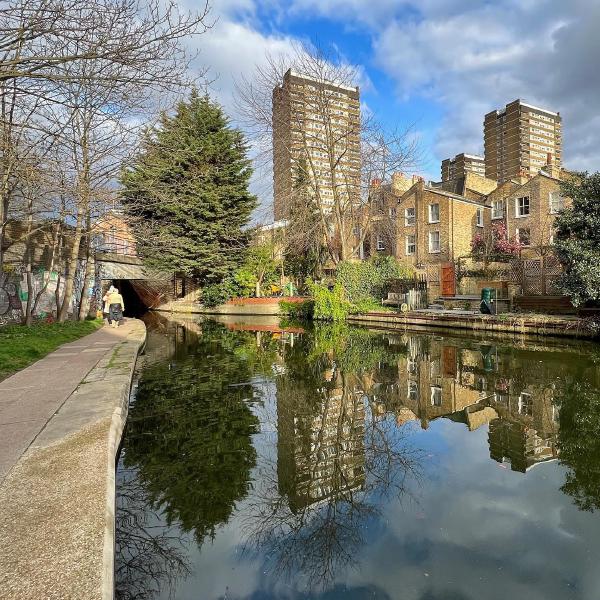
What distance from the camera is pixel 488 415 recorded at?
6051 mm

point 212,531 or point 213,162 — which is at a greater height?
point 213,162

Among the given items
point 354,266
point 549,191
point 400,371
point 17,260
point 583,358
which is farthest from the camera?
point 549,191

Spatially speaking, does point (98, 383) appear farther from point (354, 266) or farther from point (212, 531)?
point (354, 266)

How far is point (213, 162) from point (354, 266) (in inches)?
583

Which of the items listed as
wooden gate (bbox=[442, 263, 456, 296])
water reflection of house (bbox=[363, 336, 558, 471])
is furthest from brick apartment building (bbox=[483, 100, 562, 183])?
water reflection of house (bbox=[363, 336, 558, 471])

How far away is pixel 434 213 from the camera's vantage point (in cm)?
3134

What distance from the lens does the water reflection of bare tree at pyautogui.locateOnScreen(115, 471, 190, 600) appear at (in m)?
2.70

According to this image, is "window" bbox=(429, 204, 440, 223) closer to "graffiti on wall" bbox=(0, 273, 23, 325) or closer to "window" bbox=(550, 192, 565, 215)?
"window" bbox=(550, 192, 565, 215)

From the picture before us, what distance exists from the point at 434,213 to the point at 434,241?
2.08m

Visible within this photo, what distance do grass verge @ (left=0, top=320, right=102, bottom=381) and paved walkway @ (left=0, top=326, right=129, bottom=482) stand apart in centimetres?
22

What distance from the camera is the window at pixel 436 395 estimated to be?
6.83m

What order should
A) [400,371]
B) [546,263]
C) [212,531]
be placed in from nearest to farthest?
1. [212,531]
2. [400,371]
3. [546,263]

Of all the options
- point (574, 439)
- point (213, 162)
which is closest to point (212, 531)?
point (574, 439)

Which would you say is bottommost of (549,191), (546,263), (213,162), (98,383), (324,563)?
(324,563)
